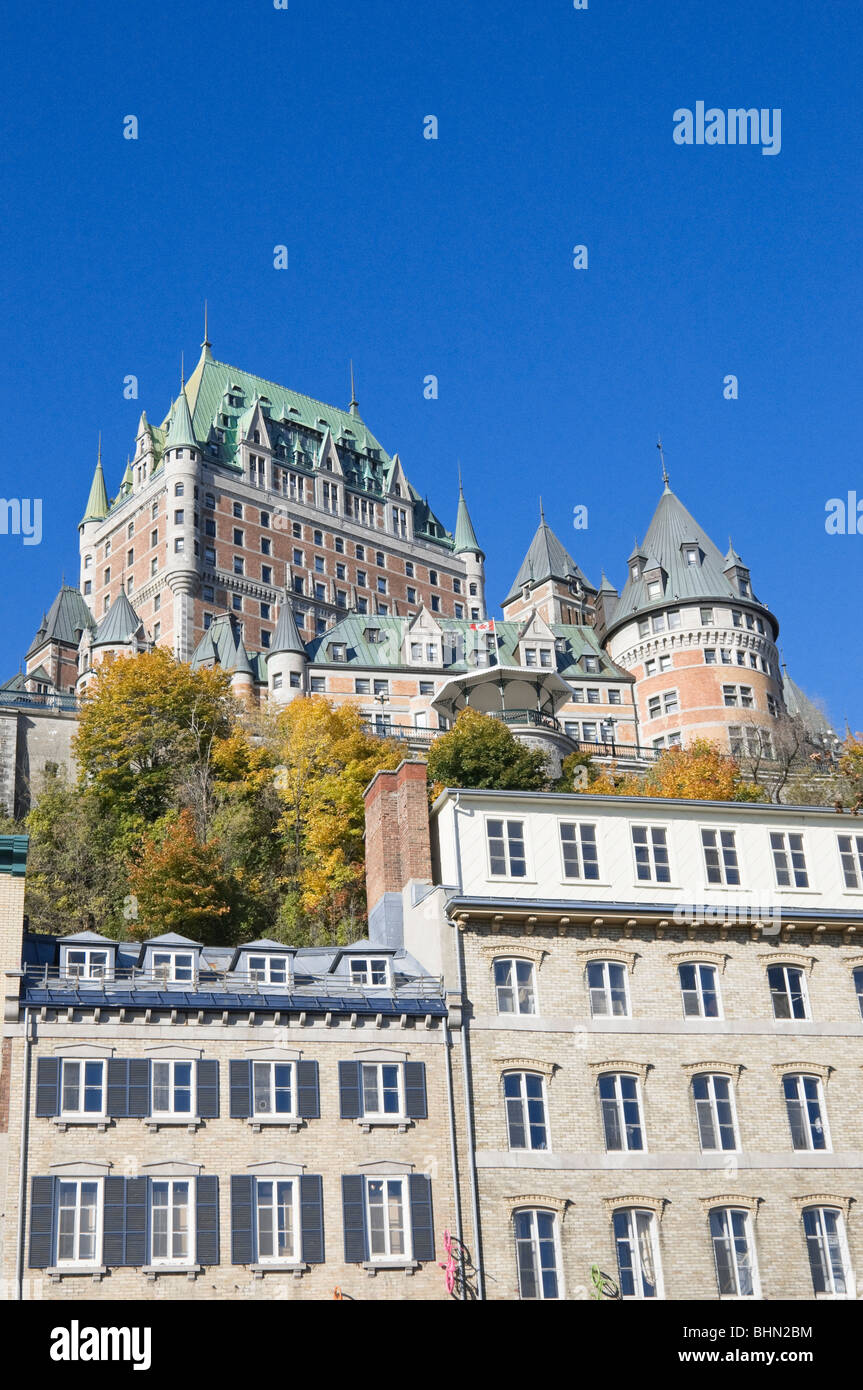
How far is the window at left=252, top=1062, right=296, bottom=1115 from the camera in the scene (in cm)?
3809

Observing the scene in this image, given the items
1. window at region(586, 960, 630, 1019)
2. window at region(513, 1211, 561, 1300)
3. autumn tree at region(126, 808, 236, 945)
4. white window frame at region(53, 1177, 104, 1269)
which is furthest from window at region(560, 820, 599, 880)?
autumn tree at region(126, 808, 236, 945)

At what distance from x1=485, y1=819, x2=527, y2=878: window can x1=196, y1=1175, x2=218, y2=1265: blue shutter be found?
424 inches

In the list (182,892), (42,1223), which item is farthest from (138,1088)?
(182,892)

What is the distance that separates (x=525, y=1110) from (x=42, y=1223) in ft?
37.1

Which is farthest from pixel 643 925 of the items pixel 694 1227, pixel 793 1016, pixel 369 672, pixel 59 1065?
pixel 369 672

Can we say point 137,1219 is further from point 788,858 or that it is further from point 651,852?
point 788,858

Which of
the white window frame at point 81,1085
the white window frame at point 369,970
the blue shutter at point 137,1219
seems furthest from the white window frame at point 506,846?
the blue shutter at point 137,1219

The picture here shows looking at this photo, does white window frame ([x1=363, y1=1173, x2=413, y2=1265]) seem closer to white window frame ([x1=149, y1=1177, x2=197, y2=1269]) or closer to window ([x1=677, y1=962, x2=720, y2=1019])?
white window frame ([x1=149, y1=1177, x2=197, y2=1269])

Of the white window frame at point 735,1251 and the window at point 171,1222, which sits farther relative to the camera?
the white window frame at point 735,1251

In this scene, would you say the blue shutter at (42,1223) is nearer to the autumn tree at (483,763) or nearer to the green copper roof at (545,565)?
the autumn tree at (483,763)

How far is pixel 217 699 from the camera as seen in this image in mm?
83312

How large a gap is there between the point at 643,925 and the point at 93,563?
319ft

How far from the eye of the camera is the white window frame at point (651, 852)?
143 feet

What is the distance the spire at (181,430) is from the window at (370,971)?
85.5m
